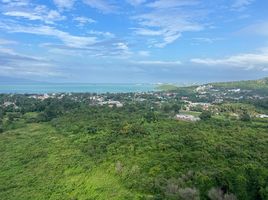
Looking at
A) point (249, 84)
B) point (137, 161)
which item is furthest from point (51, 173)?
point (249, 84)

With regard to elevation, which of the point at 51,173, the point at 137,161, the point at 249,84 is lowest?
the point at 51,173

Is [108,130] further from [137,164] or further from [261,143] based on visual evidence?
[261,143]

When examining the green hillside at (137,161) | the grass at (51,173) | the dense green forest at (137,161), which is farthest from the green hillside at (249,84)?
the grass at (51,173)

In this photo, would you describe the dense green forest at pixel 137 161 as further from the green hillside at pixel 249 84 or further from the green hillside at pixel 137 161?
the green hillside at pixel 249 84

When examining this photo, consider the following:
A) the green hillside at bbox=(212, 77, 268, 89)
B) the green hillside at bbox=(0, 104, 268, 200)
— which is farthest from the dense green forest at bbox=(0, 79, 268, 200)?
the green hillside at bbox=(212, 77, 268, 89)

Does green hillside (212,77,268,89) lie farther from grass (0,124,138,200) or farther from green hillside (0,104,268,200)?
grass (0,124,138,200)

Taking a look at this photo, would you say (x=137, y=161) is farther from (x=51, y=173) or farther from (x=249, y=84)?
(x=249, y=84)

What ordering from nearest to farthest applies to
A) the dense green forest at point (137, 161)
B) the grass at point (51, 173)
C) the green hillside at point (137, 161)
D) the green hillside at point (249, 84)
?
the dense green forest at point (137, 161)
the green hillside at point (137, 161)
the grass at point (51, 173)
the green hillside at point (249, 84)

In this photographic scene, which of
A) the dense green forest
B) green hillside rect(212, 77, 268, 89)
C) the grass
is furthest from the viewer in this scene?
green hillside rect(212, 77, 268, 89)
